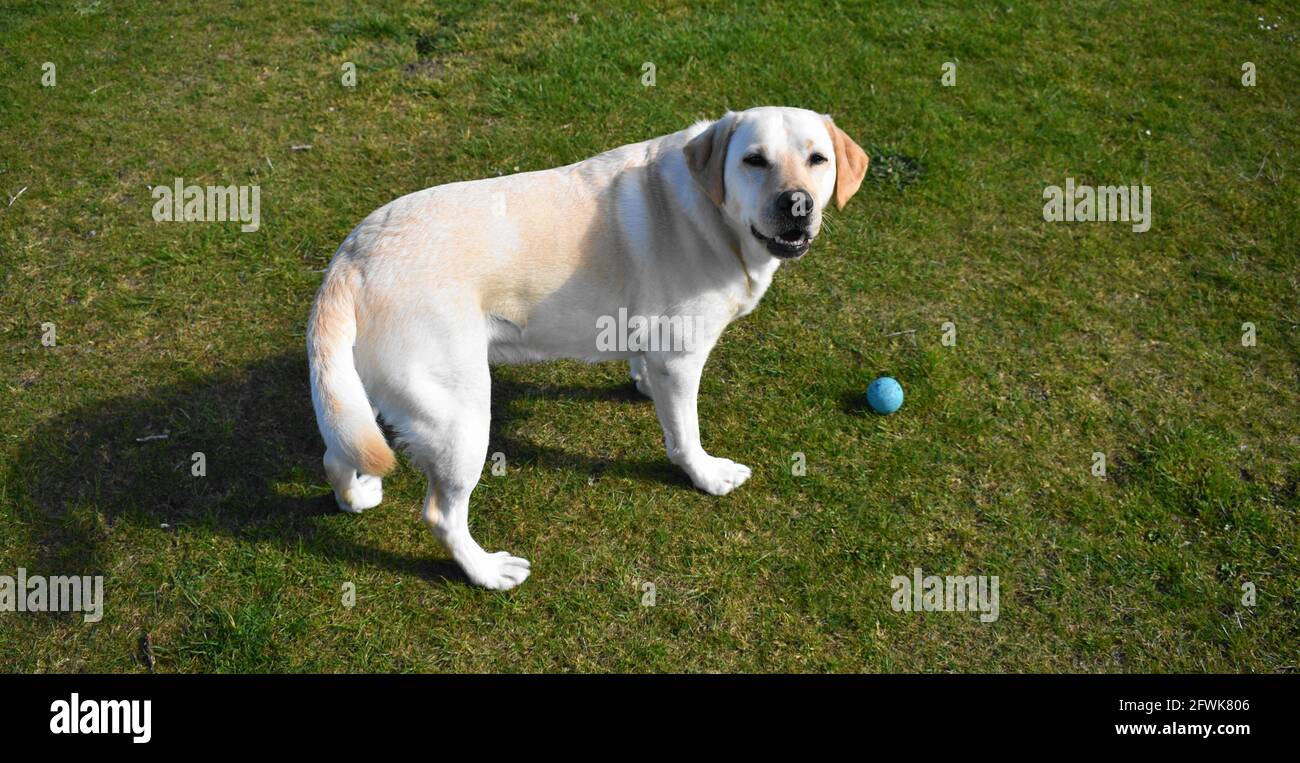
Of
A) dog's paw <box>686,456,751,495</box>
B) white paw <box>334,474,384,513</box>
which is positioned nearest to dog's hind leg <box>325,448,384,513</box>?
white paw <box>334,474,384,513</box>

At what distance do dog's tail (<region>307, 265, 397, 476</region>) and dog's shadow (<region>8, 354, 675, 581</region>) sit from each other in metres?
1.27

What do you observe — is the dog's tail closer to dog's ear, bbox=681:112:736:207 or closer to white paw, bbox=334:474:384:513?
white paw, bbox=334:474:384:513

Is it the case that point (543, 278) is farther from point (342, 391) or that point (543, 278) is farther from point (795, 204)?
point (795, 204)

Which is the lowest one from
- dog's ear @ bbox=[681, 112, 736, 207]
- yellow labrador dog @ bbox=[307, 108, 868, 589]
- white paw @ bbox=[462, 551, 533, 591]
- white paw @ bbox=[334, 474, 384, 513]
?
white paw @ bbox=[462, 551, 533, 591]

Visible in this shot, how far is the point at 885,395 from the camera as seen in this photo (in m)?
4.84

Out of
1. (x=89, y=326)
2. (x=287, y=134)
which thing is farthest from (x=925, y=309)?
(x=89, y=326)

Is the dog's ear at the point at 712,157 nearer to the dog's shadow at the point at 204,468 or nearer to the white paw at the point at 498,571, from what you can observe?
the dog's shadow at the point at 204,468

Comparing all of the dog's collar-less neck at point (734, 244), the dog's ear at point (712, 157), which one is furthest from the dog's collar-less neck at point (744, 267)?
the dog's ear at point (712, 157)

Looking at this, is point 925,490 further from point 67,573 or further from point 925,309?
point 67,573

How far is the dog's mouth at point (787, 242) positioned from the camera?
3516 mm

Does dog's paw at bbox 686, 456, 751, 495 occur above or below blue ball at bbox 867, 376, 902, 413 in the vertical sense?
below

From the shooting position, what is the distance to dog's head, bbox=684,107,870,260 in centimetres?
349

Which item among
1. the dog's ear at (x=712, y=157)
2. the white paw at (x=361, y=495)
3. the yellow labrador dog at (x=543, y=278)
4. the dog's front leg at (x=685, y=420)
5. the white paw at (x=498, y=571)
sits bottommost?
the white paw at (x=498, y=571)
